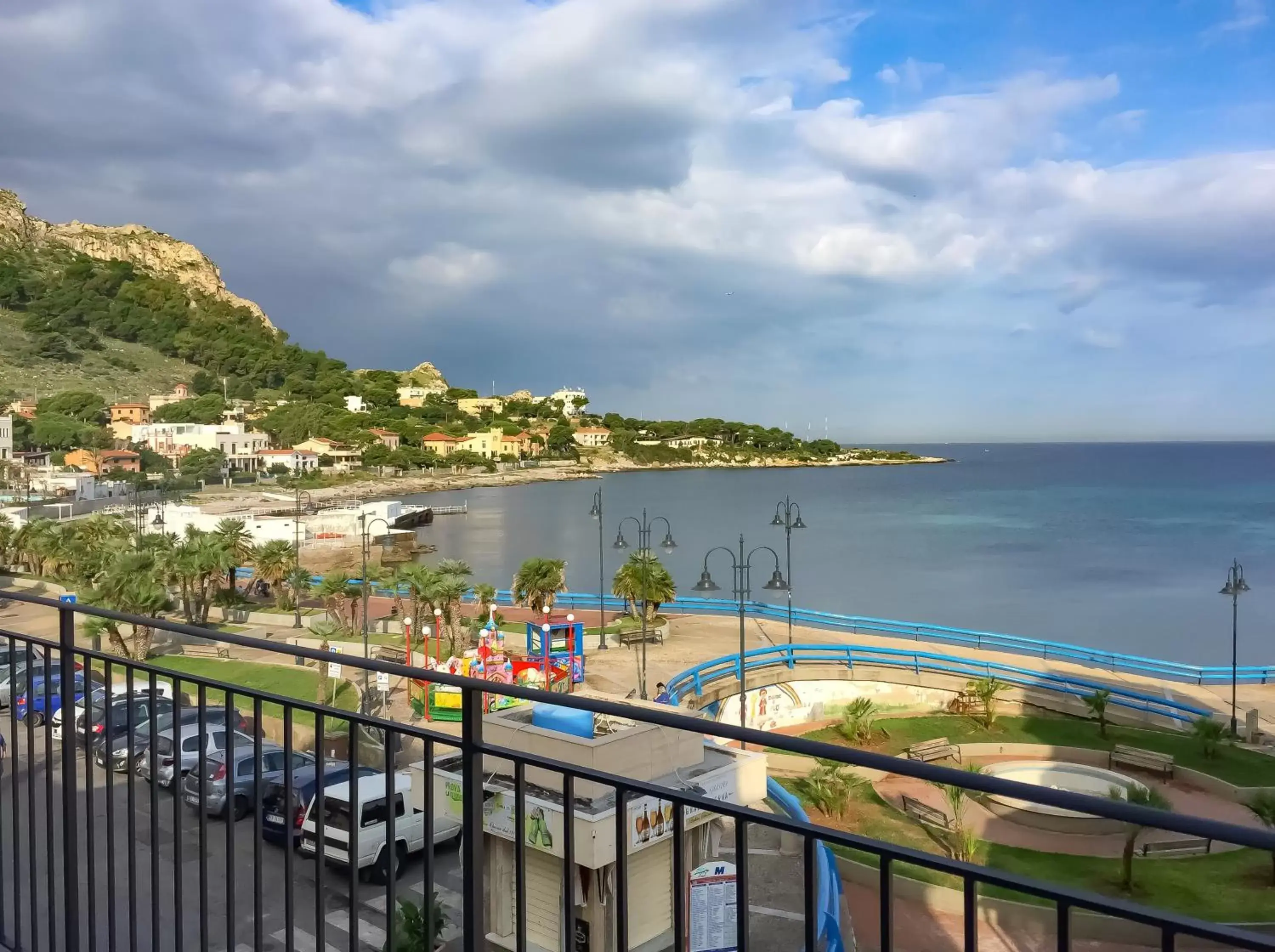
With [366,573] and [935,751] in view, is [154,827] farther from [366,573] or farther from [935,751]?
[366,573]

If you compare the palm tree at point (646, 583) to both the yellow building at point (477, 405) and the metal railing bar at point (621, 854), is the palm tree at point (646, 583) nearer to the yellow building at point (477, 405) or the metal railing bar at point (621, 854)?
the metal railing bar at point (621, 854)

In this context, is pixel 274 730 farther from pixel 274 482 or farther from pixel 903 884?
pixel 274 482

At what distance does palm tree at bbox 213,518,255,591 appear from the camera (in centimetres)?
3077

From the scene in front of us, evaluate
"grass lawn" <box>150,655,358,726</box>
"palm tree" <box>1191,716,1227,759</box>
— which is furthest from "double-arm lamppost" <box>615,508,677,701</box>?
"palm tree" <box>1191,716,1227,759</box>

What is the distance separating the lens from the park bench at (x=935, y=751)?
17.5 meters

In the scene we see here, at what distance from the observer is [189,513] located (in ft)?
166

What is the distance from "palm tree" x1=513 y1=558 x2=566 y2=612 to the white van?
63.9ft

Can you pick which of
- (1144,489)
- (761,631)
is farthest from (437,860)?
(1144,489)

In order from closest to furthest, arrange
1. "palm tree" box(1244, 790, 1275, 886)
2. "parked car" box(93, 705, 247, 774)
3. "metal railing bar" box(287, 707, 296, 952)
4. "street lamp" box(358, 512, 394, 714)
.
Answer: "metal railing bar" box(287, 707, 296, 952), "parked car" box(93, 705, 247, 774), "palm tree" box(1244, 790, 1275, 886), "street lamp" box(358, 512, 394, 714)

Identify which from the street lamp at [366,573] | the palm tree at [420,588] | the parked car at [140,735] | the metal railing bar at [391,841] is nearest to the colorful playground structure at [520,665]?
the street lamp at [366,573]

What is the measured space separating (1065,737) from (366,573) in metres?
15.3

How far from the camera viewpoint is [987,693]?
20.1 meters

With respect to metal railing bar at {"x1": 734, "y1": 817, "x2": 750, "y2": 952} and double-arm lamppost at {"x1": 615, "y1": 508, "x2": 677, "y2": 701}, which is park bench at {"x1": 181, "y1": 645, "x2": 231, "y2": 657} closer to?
double-arm lamppost at {"x1": 615, "y1": 508, "x2": 677, "y2": 701}

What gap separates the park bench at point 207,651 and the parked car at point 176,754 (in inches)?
523
